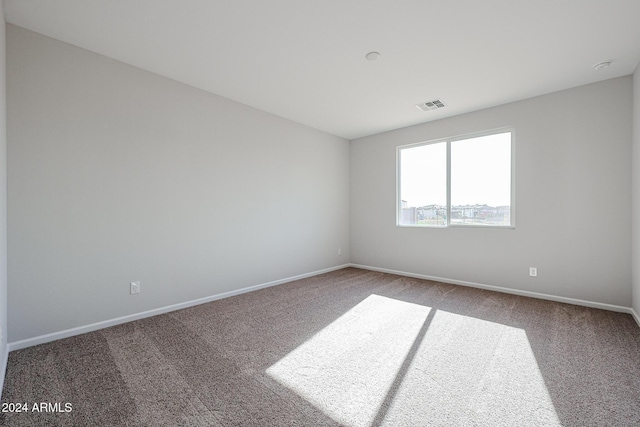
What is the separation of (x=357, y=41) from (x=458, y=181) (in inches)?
113

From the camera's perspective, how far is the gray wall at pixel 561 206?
3.15 meters

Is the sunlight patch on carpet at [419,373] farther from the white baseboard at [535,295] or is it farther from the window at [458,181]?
the window at [458,181]

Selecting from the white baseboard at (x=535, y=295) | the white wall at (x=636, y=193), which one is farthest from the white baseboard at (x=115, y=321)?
the white wall at (x=636, y=193)

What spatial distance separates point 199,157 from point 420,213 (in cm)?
361

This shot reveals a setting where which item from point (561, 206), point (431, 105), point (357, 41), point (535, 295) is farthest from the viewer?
point (431, 105)

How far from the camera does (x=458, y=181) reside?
4406mm

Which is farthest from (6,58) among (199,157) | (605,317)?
(605,317)

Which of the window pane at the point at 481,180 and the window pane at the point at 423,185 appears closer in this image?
the window pane at the point at 481,180

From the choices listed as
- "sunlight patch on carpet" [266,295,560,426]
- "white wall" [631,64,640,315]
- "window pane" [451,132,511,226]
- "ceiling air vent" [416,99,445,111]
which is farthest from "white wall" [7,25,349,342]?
"white wall" [631,64,640,315]

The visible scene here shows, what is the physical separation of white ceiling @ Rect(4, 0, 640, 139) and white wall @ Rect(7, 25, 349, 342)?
12.8 inches

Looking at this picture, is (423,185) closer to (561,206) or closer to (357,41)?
(561,206)

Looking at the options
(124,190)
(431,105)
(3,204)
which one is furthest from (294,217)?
(3,204)

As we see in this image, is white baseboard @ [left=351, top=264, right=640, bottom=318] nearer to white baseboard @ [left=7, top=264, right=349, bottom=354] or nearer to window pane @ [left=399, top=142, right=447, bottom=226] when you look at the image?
window pane @ [left=399, top=142, right=447, bottom=226]

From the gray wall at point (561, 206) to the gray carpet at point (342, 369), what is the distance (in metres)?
0.49
